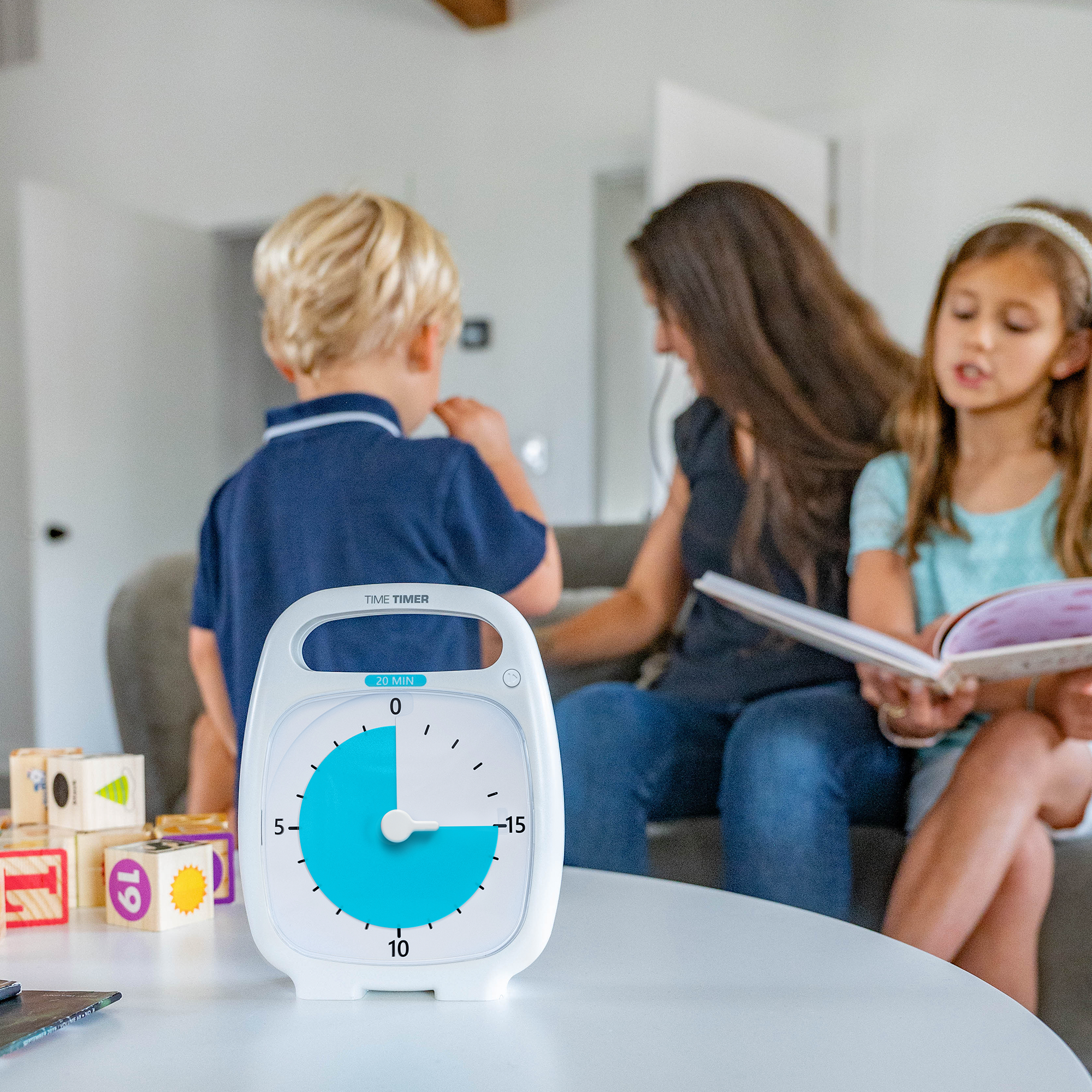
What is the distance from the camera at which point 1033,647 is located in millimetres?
943

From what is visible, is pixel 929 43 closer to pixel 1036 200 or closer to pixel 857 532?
pixel 1036 200

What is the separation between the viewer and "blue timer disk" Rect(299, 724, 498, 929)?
489mm

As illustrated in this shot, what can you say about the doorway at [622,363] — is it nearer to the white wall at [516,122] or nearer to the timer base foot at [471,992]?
the white wall at [516,122]

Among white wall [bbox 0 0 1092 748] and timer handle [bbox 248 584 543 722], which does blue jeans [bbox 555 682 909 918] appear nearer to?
timer handle [bbox 248 584 543 722]

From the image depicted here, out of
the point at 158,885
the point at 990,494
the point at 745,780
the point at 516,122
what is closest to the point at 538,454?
the point at 516,122

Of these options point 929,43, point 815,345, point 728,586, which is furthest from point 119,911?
point 929,43

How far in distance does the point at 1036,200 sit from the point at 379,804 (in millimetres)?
1257

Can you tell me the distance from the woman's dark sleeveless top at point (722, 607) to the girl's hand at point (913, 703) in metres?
0.20

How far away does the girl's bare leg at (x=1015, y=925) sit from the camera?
1.07 metres

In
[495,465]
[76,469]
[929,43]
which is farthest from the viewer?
[76,469]

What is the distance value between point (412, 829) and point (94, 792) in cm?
27

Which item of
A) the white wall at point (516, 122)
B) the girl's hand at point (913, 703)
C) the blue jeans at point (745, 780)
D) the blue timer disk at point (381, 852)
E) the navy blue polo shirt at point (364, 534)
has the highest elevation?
A: the white wall at point (516, 122)

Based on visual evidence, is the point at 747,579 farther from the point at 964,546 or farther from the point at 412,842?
the point at 412,842

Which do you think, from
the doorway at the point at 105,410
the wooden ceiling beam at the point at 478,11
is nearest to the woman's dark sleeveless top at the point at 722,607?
the doorway at the point at 105,410
